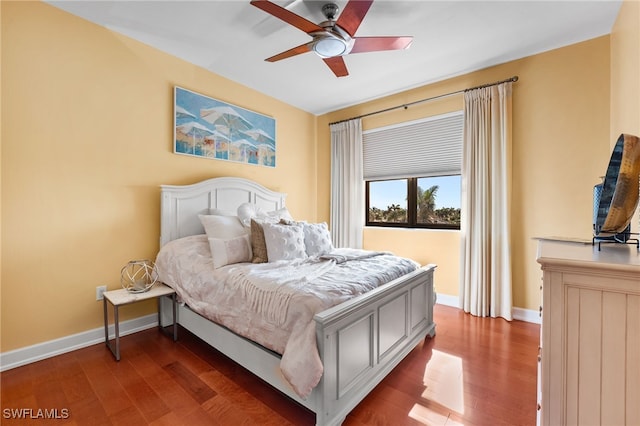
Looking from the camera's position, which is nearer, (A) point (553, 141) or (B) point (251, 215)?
(A) point (553, 141)

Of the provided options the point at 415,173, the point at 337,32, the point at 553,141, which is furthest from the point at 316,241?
the point at 553,141

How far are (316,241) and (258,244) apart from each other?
1.84 feet

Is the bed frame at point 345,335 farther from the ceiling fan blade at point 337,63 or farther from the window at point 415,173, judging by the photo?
the ceiling fan blade at point 337,63

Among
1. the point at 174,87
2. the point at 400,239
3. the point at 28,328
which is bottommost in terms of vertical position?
the point at 28,328

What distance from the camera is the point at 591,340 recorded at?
912 millimetres

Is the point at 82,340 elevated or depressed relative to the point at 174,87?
depressed

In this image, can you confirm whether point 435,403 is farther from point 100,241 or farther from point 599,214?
point 100,241

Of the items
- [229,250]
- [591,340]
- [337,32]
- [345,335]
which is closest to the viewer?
[591,340]

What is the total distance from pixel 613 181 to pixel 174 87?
3.34 meters

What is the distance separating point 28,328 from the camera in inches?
80.4

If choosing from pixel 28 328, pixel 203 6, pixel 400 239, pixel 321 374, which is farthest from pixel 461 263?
pixel 28 328

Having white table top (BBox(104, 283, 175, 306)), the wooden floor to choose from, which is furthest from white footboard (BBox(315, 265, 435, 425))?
white table top (BBox(104, 283, 175, 306))

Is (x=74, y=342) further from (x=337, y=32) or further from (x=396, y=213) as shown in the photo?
(x=396, y=213)

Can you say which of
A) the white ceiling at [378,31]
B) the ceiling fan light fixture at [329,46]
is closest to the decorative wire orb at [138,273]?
the white ceiling at [378,31]
